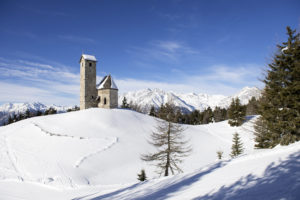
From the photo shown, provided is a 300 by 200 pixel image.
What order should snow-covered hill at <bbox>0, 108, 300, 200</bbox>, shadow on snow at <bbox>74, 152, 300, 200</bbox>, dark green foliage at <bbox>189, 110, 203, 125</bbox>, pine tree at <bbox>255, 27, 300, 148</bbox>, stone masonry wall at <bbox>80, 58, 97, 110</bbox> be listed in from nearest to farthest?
shadow on snow at <bbox>74, 152, 300, 200</bbox>, snow-covered hill at <bbox>0, 108, 300, 200</bbox>, pine tree at <bbox>255, 27, 300, 148</bbox>, stone masonry wall at <bbox>80, 58, 97, 110</bbox>, dark green foliage at <bbox>189, 110, 203, 125</bbox>

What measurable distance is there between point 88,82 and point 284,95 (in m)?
39.6

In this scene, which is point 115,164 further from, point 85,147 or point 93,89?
point 93,89

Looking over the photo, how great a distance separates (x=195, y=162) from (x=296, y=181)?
887 inches

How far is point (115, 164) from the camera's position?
23750mm

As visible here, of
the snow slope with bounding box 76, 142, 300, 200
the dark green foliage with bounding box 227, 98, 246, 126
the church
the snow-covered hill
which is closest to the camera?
the snow slope with bounding box 76, 142, 300, 200

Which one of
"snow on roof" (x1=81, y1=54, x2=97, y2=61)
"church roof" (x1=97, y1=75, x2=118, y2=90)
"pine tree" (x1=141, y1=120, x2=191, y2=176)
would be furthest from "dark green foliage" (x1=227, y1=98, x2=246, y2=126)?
"snow on roof" (x1=81, y1=54, x2=97, y2=61)

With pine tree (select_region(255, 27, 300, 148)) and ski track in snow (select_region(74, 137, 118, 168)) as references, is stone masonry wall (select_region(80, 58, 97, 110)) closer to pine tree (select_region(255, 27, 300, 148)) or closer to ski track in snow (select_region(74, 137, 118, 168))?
ski track in snow (select_region(74, 137, 118, 168))

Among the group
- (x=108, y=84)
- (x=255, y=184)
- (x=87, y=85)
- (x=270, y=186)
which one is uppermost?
(x=108, y=84)

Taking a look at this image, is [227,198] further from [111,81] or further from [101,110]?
[111,81]

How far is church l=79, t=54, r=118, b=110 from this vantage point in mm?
43656

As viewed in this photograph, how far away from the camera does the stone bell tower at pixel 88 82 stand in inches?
1730

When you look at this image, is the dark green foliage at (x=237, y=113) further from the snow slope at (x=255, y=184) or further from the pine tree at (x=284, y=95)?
the snow slope at (x=255, y=184)

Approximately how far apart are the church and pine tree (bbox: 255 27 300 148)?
33.5 m

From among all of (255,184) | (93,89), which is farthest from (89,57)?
(255,184)
